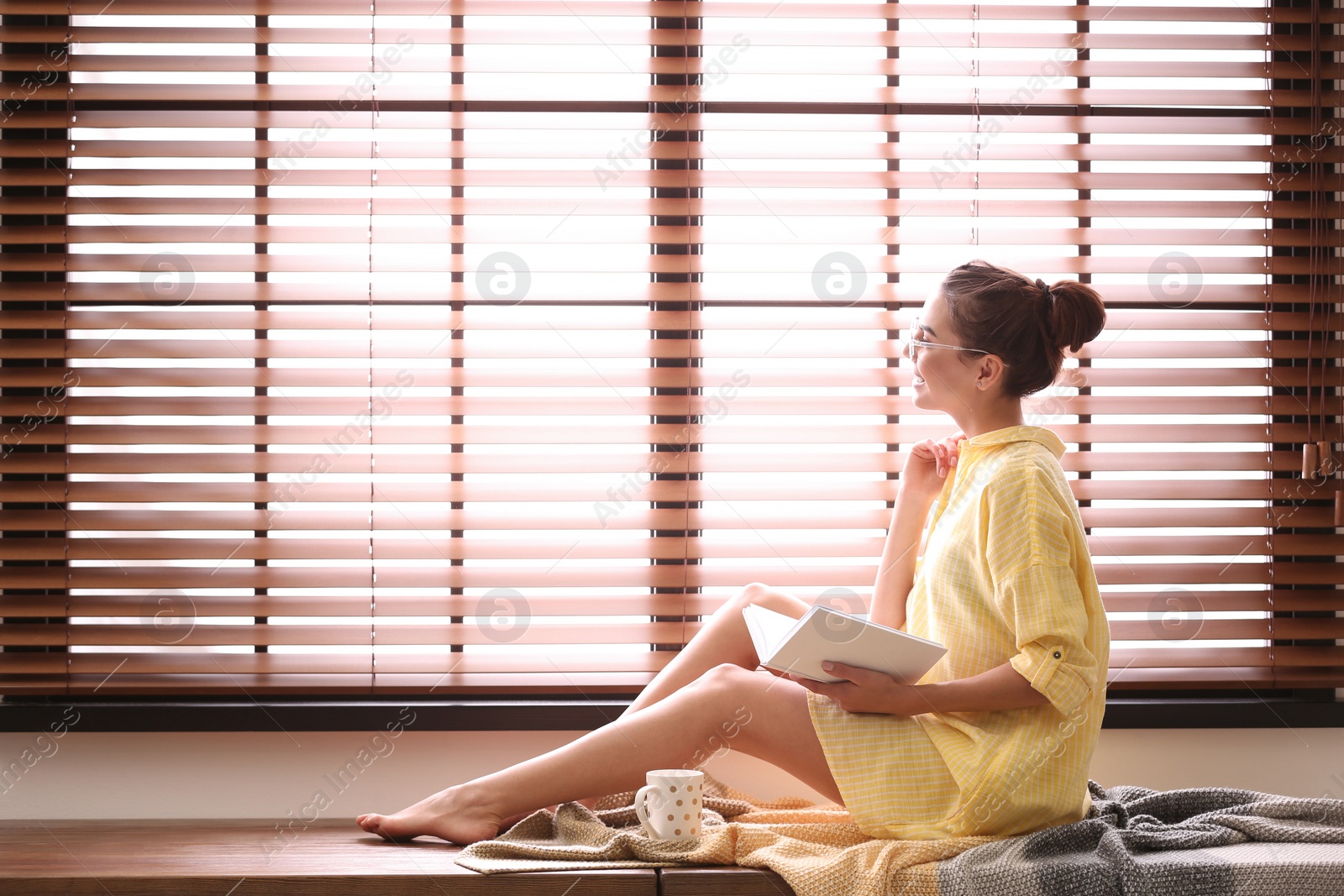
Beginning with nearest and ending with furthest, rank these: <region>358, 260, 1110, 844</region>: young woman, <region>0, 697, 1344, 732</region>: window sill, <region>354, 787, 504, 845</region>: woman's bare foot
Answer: <region>358, 260, 1110, 844</region>: young woman < <region>354, 787, 504, 845</region>: woman's bare foot < <region>0, 697, 1344, 732</region>: window sill

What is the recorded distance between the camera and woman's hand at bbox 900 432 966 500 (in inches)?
74.0

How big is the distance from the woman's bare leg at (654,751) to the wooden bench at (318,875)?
0.23ft

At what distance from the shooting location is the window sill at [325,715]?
200 centimetres

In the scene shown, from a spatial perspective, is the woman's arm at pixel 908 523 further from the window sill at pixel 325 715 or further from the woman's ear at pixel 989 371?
the window sill at pixel 325 715

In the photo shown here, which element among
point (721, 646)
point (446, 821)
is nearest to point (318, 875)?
point (446, 821)

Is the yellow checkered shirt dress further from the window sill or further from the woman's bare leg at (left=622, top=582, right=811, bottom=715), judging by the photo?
the window sill

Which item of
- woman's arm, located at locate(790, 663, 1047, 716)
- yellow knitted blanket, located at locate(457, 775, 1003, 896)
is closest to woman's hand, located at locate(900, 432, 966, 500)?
woman's arm, located at locate(790, 663, 1047, 716)

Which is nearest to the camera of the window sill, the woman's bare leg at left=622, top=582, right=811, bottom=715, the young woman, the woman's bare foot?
the young woman

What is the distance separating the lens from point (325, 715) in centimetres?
201

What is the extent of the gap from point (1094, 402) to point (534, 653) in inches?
52.7

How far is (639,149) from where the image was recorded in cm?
209

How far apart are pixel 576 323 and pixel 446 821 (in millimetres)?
1020

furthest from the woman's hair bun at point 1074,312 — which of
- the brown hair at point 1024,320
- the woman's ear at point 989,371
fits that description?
the woman's ear at point 989,371

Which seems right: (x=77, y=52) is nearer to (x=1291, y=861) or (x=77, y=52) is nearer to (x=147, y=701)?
(x=147, y=701)
